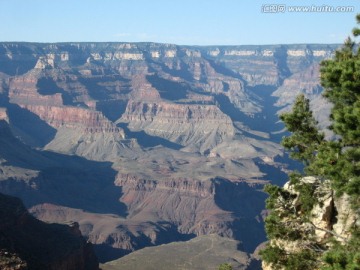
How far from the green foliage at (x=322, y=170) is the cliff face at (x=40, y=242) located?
108 feet

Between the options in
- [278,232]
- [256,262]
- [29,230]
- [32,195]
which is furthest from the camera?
[32,195]

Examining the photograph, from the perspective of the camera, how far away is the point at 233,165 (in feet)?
637

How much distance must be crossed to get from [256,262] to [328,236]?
75.6m

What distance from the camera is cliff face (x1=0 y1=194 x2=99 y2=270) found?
5509cm

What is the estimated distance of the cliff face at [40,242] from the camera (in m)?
55.1

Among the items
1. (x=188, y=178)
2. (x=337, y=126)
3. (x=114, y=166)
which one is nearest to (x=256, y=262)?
(x=188, y=178)

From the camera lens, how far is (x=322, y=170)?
19156 mm

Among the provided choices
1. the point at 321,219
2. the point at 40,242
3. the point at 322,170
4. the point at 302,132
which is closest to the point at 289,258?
the point at 321,219

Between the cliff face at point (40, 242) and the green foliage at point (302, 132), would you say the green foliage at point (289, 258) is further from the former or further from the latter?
the cliff face at point (40, 242)

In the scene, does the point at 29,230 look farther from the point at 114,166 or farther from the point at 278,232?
the point at 114,166

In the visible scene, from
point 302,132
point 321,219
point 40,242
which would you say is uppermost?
point 302,132

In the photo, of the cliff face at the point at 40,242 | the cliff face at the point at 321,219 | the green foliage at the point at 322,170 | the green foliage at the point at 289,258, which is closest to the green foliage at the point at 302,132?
the green foliage at the point at 322,170

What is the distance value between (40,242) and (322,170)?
4772cm

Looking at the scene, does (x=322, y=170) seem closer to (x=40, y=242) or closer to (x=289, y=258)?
(x=289, y=258)
